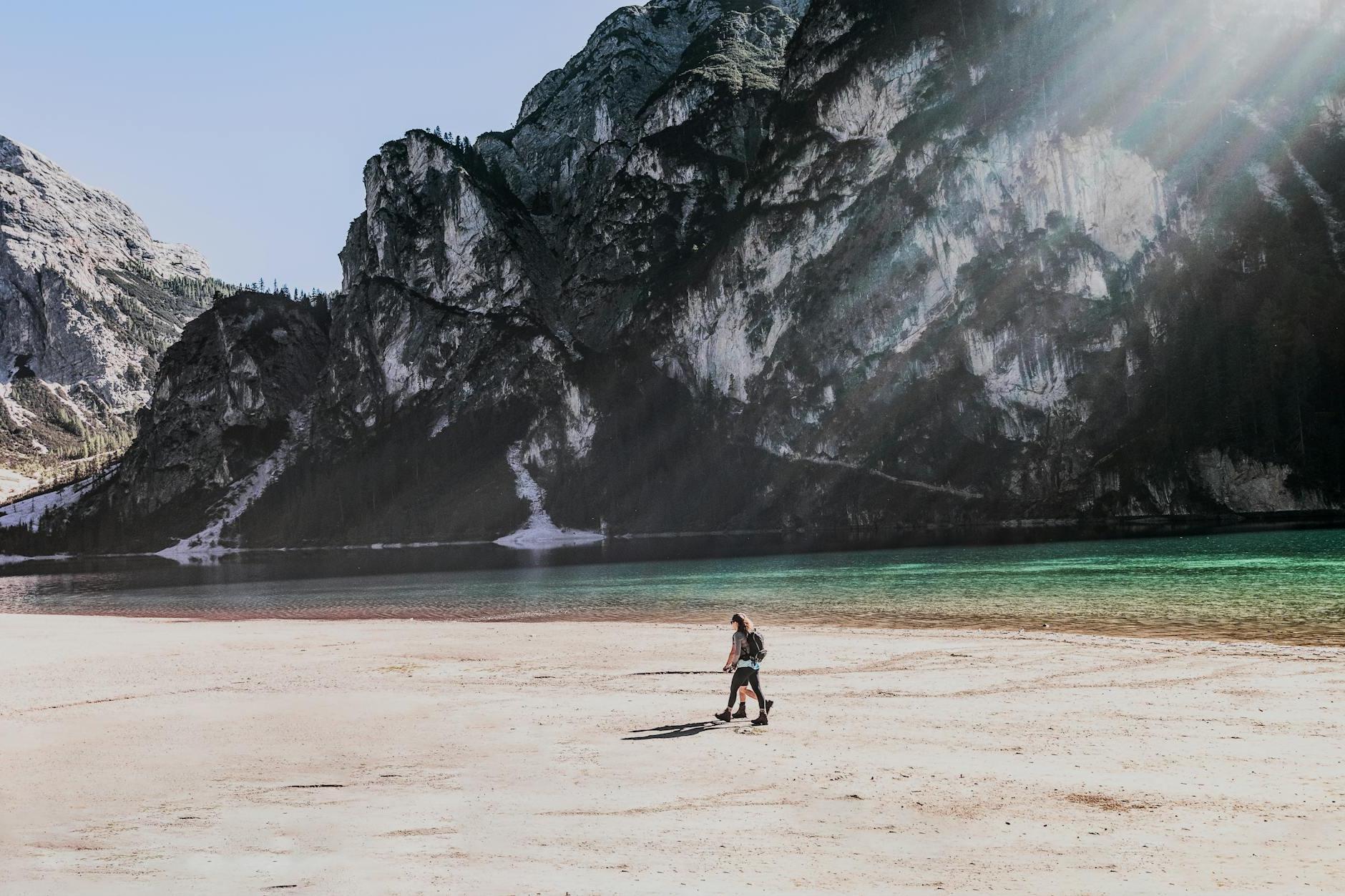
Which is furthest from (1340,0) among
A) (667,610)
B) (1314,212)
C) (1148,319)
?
(667,610)

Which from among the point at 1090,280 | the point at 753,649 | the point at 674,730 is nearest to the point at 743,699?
the point at 753,649

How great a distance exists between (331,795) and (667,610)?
3764 cm

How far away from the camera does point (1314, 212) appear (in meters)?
158

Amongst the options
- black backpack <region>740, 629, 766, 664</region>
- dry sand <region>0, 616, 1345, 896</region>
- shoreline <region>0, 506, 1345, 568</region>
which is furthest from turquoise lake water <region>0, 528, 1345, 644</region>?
black backpack <region>740, 629, 766, 664</region>

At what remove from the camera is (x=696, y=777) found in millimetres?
16312

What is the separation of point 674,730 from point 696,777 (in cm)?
434

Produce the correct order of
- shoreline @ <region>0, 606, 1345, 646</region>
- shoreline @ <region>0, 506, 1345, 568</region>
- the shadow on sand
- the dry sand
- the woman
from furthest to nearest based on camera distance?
1. shoreline @ <region>0, 506, 1345, 568</region>
2. shoreline @ <region>0, 606, 1345, 646</region>
3. the woman
4. the shadow on sand
5. the dry sand

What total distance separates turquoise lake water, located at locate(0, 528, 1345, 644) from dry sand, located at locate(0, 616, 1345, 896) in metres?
9.87

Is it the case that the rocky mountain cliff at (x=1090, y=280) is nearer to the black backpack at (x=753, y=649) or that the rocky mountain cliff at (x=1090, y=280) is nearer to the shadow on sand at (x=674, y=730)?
the black backpack at (x=753, y=649)

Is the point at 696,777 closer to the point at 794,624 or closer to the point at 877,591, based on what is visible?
the point at 794,624

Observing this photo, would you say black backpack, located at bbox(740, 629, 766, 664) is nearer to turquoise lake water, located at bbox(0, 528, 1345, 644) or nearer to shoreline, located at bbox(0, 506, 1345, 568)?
turquoise lake water, located at bbox(0, 528, 1345, 644)

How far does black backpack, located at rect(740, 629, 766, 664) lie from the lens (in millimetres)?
21500

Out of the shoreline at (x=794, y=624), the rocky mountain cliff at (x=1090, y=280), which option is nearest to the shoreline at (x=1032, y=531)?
the rocky mountain cliff at (x=1090, y=280)

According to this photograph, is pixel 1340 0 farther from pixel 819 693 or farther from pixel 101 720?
pixel 101 720
